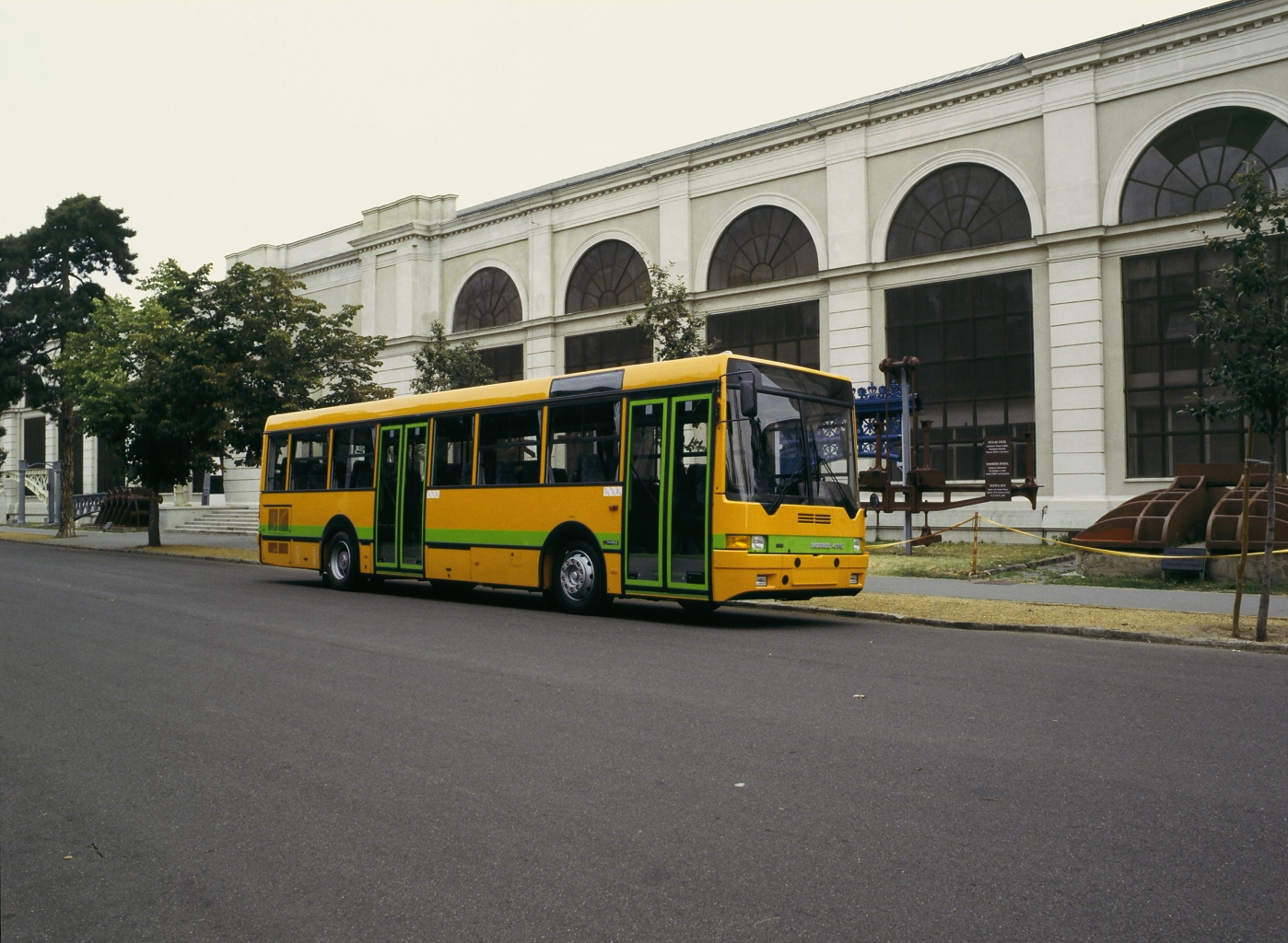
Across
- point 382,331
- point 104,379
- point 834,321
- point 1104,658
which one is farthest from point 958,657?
point 382,331

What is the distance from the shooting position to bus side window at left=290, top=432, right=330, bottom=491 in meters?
19.0

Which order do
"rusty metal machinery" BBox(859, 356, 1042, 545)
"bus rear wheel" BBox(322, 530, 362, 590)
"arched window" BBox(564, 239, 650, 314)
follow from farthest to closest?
1. "arched window" BBox(564, 239, 650, 314)
2. "rusty metal machinery" BBox(859, 356, 1042, 545)
3. "bus rear wheel" BBox(322, 530, 362, 590)

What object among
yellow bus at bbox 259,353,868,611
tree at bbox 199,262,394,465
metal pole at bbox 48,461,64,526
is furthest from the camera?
metal pole at bbox 48,461,64,526

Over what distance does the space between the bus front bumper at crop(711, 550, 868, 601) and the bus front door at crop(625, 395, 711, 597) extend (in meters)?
0.21

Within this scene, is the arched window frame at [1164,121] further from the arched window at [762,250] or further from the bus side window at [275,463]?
Result: the bus side window at [275,463]

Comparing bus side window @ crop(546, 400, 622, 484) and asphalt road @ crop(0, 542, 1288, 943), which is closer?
asphalt road @ crop(0, 542, 1288, 943)

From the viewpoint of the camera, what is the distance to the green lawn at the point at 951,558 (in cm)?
1941

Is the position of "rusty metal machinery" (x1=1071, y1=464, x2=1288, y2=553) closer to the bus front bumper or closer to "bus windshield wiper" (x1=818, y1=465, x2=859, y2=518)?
"bus windshield wiper" (x1=818, y1=465, x2=859, y2=518)

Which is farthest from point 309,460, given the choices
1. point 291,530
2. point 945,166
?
point 945,166

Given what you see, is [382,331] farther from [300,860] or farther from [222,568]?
[300,860]

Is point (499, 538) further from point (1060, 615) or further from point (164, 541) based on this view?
point (164, 541)

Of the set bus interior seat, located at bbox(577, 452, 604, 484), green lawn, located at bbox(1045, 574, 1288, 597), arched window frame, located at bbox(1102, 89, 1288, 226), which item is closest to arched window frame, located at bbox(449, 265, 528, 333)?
arched window frame, located at bbox(1102, 89, 1288, 226)

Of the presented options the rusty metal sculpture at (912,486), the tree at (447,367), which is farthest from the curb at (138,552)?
the rusty metal sculpture at (912,486)

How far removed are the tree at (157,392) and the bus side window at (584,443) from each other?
17.1 metres
